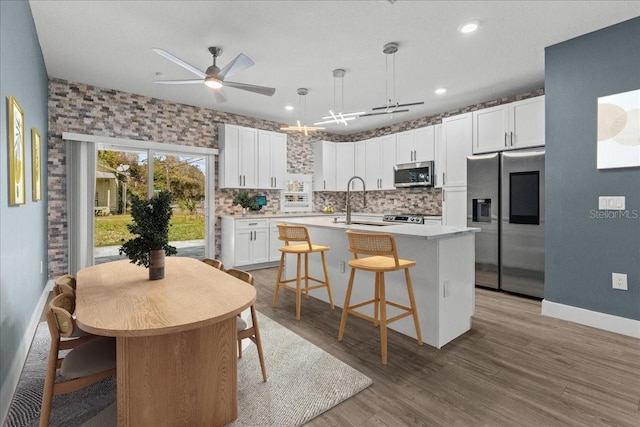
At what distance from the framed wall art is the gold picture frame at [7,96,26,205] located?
4.60 metres

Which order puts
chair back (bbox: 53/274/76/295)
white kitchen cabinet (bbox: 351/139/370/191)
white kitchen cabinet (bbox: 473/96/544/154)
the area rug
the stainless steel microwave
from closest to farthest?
the area rug → chair back (bbox: 53/274/76/295) → white kitchen cabinet (bbox: 473/96/544/154) → the stainless steel microwave → white kitchen cabinet (bbox: 351/139/370/191)

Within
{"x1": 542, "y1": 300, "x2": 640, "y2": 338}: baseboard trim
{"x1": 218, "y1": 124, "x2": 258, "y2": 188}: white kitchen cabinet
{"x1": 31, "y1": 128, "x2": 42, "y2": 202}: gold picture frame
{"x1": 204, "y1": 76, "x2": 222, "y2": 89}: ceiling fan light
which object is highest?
{"x1": 204, "y1": 76, "x2": 222, "y2": 89}: ceiling fan light

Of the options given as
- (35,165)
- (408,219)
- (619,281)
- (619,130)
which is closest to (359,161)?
(408,219)

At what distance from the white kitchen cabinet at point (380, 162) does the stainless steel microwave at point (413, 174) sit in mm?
194

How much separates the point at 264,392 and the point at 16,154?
2.26m

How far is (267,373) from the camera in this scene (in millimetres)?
2133

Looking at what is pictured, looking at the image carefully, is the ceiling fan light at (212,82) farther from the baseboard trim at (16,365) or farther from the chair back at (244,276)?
the baseboard trim at (16,365)

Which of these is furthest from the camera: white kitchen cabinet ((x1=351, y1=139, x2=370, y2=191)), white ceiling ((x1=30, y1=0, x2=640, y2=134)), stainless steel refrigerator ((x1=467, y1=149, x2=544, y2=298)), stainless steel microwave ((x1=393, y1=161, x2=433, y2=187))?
white kitchen cabinet ((x1=351, y1=139, x2=370, y2=191))

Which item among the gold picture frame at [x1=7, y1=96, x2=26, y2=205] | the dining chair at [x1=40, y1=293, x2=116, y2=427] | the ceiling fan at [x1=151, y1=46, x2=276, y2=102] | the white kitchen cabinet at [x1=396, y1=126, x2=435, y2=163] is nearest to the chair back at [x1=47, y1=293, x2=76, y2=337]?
the dining chair at [x1=40, y1=293, x2=116, y2=427]

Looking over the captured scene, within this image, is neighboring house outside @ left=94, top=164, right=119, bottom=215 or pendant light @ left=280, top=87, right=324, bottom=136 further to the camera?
neighboring house outside @ left=94, top=164, right=119, bottom=215

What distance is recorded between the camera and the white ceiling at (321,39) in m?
2.60

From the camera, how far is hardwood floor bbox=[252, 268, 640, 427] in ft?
5.66

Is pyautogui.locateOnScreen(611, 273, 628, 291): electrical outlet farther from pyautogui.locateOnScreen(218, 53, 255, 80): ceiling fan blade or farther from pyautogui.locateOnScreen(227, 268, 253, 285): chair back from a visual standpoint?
pyautogui.locateOnScreen(218, 53, 255, 80): ceiling fan blade

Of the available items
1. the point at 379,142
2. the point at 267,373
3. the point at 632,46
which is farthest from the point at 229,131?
the point at 632,46
